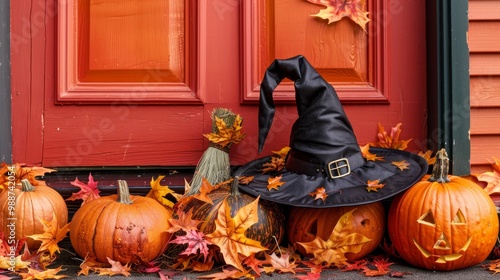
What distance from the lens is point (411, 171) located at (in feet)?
8.51

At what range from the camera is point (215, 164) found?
2799mm

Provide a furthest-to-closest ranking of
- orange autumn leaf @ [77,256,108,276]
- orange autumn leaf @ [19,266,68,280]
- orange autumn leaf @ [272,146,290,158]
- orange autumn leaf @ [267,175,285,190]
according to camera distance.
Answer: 1. orange autumn leaf @ [272,146,290,158]
2. orange autumn leaf @ [267,175,285,190]
3. orange autumn leaf @ [77,256,108,276]
4. orange autumn leaf @ [19,266,68,280]

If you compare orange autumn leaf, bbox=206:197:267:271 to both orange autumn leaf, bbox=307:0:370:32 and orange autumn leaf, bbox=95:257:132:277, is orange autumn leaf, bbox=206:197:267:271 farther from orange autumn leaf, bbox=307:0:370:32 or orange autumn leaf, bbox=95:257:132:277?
orange autumn leaf, bbox=307:0:370:32

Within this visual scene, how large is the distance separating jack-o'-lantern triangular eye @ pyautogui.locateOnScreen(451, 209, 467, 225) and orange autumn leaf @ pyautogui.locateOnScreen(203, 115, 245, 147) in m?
1.02

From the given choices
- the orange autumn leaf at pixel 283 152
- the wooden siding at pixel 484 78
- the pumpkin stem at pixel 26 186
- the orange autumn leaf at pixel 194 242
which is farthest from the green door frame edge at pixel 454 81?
the pumpkin stem at pixel 26 186

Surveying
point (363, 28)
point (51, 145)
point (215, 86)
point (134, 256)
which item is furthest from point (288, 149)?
point (51, 145)

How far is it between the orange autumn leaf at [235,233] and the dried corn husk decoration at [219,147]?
42cm

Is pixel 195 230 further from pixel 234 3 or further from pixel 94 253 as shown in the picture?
pixel 234 3

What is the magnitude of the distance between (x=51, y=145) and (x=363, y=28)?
1600 millimetres

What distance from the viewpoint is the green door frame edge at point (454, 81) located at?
280cm

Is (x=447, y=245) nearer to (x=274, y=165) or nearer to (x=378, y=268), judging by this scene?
(x=378, y=268)

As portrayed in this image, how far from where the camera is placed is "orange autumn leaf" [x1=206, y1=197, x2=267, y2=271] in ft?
7.58

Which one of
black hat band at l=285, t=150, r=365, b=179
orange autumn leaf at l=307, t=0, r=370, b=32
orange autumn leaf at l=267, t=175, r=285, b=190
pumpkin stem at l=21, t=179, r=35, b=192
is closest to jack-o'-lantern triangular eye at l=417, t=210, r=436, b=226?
black hat band at l=285, t=150, r=365, b=179

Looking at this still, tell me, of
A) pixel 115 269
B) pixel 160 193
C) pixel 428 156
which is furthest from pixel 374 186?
pixel 115 269
